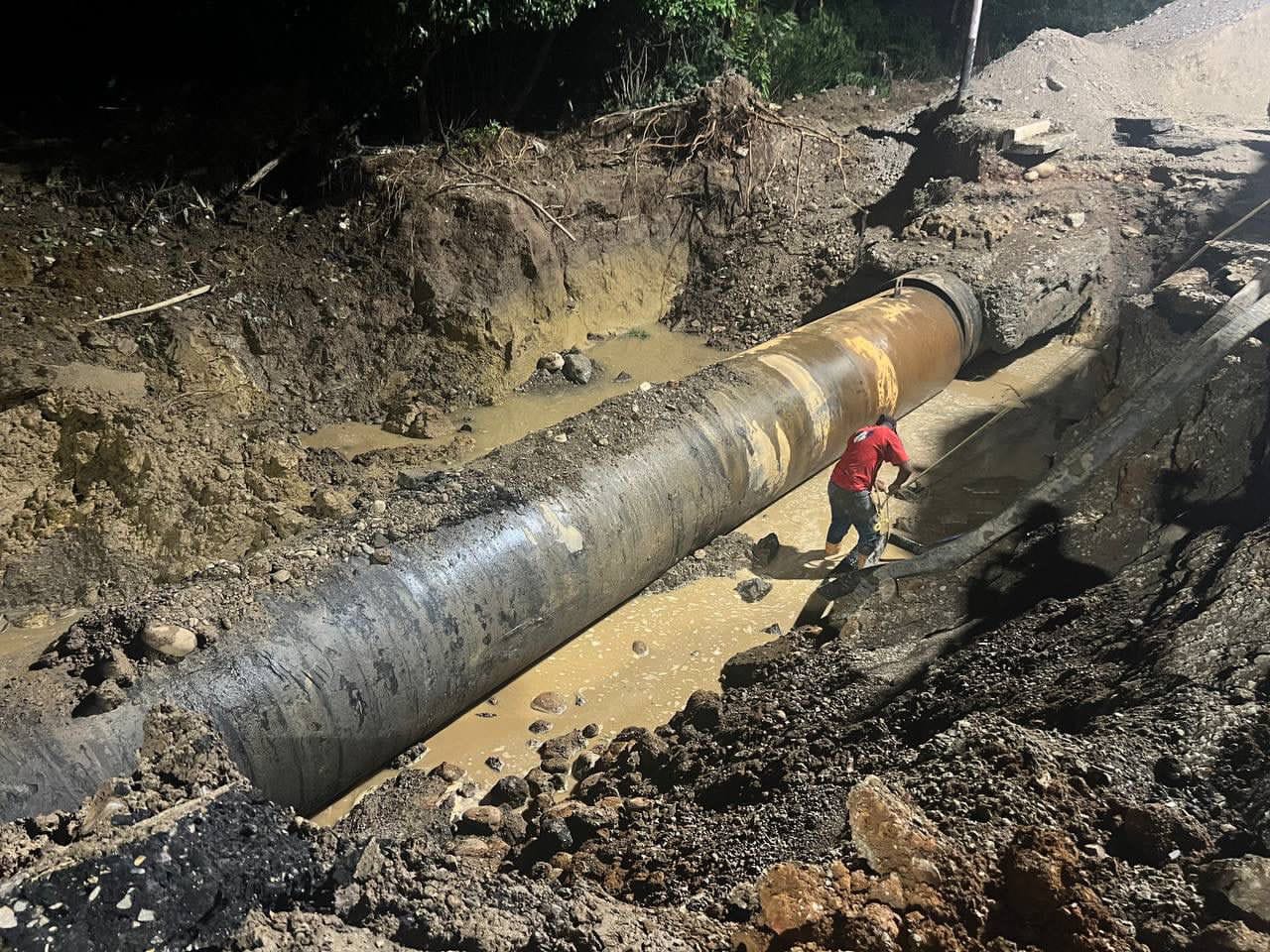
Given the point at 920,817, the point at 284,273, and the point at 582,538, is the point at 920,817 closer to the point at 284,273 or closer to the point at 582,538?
the point at 582,538

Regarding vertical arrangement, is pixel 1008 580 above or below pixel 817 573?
above

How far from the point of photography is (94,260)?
6.95 m

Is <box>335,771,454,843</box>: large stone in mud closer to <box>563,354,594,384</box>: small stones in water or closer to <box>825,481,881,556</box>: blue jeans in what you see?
<box>825,481,881,556</box>: blue jeans

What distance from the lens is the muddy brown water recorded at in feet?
14.9

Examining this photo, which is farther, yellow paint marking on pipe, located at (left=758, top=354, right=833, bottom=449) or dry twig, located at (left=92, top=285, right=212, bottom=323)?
dry twig, located at (left=92, top=285, right=212, bottom=323)

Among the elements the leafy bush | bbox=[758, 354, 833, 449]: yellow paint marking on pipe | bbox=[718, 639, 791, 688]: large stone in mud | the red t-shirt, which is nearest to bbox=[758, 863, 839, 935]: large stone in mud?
bbox=[718, 639, 791, 688]: large stone in mud

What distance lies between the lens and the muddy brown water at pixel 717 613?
14.9 feet

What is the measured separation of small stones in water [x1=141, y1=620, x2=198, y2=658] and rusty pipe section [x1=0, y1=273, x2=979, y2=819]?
1.8 inches

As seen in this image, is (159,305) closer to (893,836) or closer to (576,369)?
(576,369)

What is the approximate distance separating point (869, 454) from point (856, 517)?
446mm

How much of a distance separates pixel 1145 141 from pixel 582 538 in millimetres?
10745

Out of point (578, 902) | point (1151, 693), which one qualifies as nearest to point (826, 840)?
point (578, 902)

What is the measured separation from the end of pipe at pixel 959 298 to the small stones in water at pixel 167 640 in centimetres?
633

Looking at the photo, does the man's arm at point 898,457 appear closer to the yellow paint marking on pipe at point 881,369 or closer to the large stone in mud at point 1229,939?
the yellow paint marking on pipe at point 881,369
